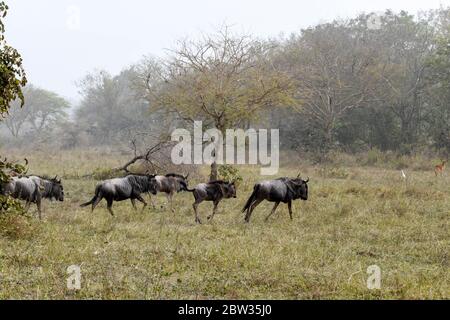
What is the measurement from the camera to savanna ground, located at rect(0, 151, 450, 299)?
23.5 ft

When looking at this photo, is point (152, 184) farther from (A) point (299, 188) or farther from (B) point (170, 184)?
(A) point (299, 188)

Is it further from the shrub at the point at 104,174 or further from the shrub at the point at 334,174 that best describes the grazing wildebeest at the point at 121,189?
the shrub at the point at 334,174

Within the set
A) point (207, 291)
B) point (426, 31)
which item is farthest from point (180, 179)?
point (426, 31)

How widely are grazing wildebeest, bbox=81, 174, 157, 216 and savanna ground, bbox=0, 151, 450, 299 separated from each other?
0.46 m

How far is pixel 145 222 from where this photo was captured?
43.2ft

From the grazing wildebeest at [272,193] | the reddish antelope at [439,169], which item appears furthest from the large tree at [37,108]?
the grazing wildebeest at [272,193]

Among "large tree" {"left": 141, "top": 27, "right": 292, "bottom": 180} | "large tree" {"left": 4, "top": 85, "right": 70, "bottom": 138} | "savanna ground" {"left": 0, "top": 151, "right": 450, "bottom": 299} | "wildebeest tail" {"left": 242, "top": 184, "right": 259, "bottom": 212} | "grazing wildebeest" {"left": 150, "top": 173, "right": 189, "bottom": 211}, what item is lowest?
"savanna ground" {"left": 0, "top": 151, "right": 450, "bottom": 299}

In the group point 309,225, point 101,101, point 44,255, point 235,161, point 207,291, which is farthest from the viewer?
point 101,101

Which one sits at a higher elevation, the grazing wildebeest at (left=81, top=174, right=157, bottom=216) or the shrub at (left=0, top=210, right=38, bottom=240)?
the grazing wildebeest at (left=81, top=174, right=157, bottom=216)

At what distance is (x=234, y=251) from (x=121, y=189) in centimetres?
650

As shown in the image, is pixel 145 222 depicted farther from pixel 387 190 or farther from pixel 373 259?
pixel 387 190

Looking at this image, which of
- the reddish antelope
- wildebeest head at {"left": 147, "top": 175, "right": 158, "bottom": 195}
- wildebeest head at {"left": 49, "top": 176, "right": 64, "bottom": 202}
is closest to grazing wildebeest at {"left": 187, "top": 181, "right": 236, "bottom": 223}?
wildebeest head at {"left": 147, "top": 175, "right": 158, "bottom": 195}

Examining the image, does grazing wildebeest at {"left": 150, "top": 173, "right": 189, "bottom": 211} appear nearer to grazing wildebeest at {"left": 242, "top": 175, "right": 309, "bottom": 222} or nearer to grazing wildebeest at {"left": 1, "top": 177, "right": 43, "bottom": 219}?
grazing wildebeest at {"left": 242, "top": 175, "right": 309, "bottom": 222}

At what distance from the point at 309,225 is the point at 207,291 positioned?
653 cm
